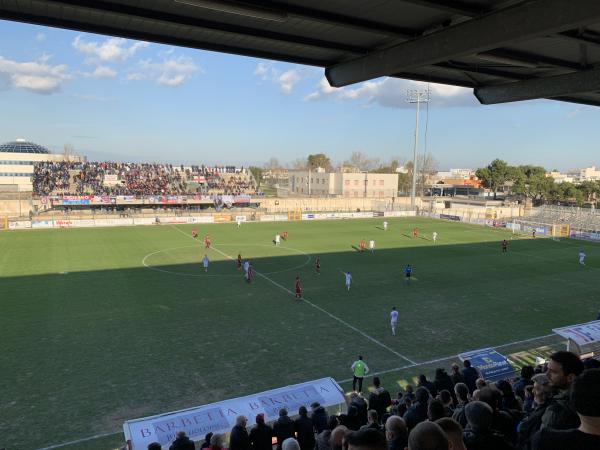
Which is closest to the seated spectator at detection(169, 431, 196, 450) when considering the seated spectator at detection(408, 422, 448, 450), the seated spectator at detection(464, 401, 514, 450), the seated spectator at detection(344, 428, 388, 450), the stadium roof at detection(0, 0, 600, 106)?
the seated spectator at detection(464, 401, 514, 450)

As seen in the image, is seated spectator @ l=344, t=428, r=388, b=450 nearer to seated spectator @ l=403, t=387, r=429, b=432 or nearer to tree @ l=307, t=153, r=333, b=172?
seated spectator @ l=403, t=387, r=429, b=432

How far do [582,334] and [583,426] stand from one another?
13.1m

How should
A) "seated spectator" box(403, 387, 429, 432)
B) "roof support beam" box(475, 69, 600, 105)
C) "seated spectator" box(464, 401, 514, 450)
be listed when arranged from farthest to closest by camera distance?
"roof support beam" box(475, 69, 600, 105)
"seated spectator" box(403, 387, 429, 432)
"seated spectator" box(464, 401, 514, 450)

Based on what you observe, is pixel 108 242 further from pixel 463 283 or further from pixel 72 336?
pixel 463 283

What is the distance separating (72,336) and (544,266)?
102ft

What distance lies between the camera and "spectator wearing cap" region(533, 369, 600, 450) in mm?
2686

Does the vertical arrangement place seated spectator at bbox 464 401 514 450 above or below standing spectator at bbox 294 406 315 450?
above

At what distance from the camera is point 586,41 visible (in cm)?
934

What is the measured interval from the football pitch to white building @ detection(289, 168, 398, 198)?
5264cm

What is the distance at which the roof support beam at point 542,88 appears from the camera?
11695 mm

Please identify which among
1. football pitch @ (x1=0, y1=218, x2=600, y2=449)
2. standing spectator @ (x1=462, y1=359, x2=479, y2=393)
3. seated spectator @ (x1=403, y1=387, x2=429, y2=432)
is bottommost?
football pitch @ (x1=0, y1=218, x2=600, y2=449)

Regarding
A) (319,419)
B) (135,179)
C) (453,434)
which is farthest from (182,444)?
(135,179)

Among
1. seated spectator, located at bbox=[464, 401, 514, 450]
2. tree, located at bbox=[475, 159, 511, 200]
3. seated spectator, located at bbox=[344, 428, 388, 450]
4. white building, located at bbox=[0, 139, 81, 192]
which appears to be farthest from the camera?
white building, located at bbox=[0, 139, 81, 192]

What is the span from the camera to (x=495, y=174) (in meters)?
83.2
